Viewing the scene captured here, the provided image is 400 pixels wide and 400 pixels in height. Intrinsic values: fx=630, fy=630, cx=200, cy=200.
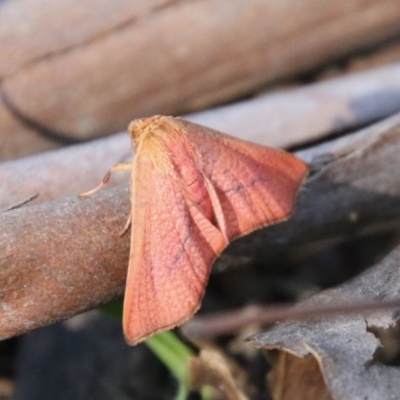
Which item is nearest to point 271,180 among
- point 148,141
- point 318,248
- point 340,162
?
point 340,162

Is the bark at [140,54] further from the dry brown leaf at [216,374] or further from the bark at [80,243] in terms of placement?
the dry brown leaf at [216,374]

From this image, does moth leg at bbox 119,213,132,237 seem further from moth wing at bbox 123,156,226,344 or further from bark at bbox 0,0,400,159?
bark at bbox 0,0,400,159

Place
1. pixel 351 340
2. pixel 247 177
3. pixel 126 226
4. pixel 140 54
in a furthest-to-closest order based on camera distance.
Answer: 1. pixel 140 54
2. pixel 247 177
3. pixel 126 226
4. pixel 351 340

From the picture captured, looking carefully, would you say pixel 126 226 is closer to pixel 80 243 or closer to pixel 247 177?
pixel 80 243

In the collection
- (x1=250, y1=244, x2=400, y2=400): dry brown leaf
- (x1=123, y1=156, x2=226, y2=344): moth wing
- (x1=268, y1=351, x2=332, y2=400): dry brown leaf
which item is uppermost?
(x1=123, y1=156, x2=226, y2=344): moth wing

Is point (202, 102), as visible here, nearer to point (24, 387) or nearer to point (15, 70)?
point (15, 70)

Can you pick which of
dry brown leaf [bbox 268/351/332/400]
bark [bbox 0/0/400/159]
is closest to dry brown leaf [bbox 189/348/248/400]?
dry brown leaf [bbox 268/351/332/400]

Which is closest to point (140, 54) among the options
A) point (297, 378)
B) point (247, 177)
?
point (247, 177)
